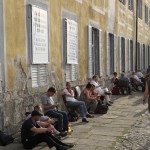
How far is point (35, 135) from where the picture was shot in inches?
290

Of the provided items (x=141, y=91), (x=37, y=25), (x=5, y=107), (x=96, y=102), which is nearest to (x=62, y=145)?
(x=5, y=107)

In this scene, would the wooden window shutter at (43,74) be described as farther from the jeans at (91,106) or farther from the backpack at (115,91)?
the backpack at (115,91)

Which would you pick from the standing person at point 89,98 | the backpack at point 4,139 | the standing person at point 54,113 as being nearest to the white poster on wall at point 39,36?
the standing person at point 54,113

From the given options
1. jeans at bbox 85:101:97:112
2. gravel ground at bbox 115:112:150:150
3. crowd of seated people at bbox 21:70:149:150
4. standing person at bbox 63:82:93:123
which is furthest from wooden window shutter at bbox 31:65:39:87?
jeans at bbox 85:101:97:112

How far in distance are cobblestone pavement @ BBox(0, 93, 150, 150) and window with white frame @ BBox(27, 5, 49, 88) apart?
5.08 feet

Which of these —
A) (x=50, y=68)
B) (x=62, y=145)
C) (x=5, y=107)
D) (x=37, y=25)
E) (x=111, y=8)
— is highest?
(x=111, y=8)

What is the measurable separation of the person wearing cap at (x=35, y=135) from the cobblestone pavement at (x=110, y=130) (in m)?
0.30

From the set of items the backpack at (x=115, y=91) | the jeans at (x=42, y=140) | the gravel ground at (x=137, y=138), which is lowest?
the gravel ground at (x=137, y=138)

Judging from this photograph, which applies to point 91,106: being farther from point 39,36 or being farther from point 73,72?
point 39,36

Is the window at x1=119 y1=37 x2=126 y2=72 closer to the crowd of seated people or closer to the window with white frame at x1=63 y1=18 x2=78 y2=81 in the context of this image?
the crowd of seated people

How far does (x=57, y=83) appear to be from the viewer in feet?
37.1

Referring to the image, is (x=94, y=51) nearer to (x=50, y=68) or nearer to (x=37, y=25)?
(x=50, y=68)

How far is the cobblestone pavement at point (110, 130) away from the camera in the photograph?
7949 mm

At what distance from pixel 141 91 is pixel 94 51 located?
191 inches
